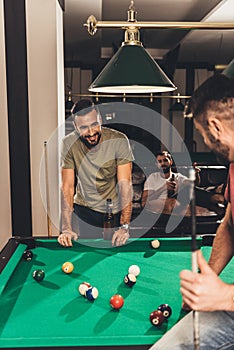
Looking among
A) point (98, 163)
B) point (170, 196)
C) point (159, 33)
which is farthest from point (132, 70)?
point (159, 33)

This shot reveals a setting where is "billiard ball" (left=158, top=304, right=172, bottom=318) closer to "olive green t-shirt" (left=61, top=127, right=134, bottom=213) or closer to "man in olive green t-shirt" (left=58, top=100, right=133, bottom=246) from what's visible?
"man in olive green t-shirt" (left=58, top=100, right=133, bottom=246)

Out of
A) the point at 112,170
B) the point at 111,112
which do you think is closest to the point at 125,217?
the point at 112,170

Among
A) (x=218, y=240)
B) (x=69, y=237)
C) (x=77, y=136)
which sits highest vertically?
(x=77, y=136)

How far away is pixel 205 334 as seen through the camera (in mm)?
1442

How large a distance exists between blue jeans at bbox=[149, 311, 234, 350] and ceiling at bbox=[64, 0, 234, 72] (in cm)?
343

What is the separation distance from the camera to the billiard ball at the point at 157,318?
142 centimetres

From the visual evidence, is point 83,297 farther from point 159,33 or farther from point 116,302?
point 159,33

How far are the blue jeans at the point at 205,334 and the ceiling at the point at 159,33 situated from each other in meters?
3.43

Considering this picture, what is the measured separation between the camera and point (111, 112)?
8.89m

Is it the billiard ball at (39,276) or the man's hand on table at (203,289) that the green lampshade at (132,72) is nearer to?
the billiard ball at (39,276)

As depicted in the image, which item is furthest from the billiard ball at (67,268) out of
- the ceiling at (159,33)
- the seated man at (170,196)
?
the ceiling at (159,33)

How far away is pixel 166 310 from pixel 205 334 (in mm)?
138

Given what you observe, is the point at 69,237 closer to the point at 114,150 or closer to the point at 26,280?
the point at 26,280

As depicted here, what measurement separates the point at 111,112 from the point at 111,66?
22.9 feet
